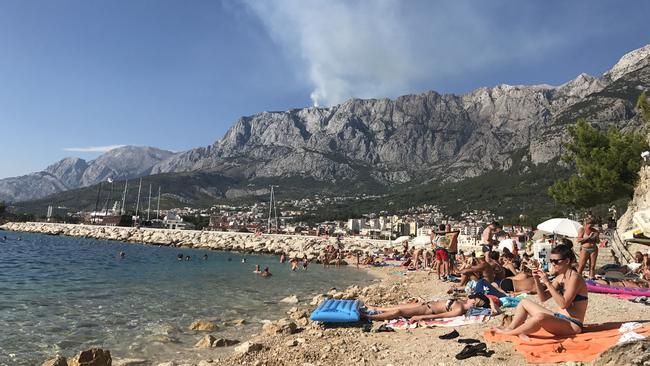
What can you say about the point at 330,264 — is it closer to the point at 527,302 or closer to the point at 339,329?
the point at 339,329

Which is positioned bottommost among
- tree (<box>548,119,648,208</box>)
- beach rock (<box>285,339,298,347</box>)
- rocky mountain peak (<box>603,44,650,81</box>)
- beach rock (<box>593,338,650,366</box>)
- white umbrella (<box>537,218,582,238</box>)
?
beach rock (<box>285,339,298,347</box>)

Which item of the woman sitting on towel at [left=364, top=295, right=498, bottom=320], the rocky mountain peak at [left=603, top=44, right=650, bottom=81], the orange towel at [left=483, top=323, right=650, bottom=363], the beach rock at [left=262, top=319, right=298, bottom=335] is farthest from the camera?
the rocky mountain peak at [left=603, top=44, right=650, bottom=81]

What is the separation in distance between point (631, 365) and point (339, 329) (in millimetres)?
5833

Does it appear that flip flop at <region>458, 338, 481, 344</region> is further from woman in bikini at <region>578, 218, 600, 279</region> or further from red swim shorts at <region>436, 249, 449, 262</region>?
red swim shorts at <region>436, 249, 449, 262</region>

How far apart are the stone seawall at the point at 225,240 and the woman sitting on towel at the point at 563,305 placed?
1345 inches

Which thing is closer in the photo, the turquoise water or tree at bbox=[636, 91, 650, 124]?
the turquoise water

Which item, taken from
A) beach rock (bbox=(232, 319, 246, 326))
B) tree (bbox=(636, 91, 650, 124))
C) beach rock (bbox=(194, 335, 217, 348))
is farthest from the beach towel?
tree (bbox=(636, 91, 650, 124))

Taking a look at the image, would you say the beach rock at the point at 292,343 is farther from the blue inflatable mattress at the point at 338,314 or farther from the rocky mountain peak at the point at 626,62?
the rocky mountain peak at the point at 626,62

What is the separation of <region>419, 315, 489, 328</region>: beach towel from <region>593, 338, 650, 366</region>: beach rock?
3.91 meters

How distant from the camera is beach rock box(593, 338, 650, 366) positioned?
3.15 m

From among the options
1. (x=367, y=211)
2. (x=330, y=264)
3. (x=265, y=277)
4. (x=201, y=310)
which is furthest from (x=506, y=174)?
(x=201, y=310)

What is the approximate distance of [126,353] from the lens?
26.7 feet

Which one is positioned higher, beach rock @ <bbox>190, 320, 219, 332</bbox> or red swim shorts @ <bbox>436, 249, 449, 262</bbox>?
red swim shorts @ <bbox>436, 249, 449, 262</bbox>

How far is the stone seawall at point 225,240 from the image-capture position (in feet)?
170
